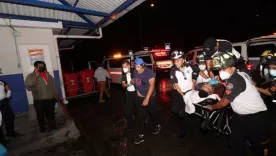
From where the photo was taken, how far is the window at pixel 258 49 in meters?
6.47

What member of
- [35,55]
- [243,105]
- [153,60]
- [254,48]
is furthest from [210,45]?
[35,55]

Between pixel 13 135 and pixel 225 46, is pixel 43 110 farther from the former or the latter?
pixel 225 46

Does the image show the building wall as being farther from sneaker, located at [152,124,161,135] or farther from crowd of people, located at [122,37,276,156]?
sneaker, located at [152,124,161,135]

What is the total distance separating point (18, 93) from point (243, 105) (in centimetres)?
731

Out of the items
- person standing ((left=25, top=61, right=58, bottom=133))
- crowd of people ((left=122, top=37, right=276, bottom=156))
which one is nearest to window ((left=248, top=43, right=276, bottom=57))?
crowd of people ((left=122, top=37, right=276, bottom=156))

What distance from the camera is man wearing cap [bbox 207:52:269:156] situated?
224cm

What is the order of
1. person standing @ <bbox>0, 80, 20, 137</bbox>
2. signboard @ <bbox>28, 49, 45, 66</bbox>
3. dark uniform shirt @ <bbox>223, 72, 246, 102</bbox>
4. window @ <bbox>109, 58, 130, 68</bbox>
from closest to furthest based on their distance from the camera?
1. dark uniform shirt @ <bbox>223, 72, 246, 102</bbox>
2. person standing @ <bbox>0, 80, 20, 137</bbox>
3. signboard @ <bbox>28, 49, 45, 66</bbox>
4. window @ <bbox>109, 58, 130, 68</bbox>

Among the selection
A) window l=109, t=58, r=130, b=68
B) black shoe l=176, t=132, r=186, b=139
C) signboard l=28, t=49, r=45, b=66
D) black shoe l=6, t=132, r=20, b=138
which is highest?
signboard l=28, t=49, r=45, b=66

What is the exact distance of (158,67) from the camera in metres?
10.2

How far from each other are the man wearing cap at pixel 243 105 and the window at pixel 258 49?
5.57 meters

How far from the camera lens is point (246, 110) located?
229cm

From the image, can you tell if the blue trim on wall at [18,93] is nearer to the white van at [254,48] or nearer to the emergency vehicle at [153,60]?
the emergency vehicle at [153,60]

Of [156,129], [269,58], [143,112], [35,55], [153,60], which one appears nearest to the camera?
[269,58]

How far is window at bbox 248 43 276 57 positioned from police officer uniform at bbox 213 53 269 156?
5565mm
